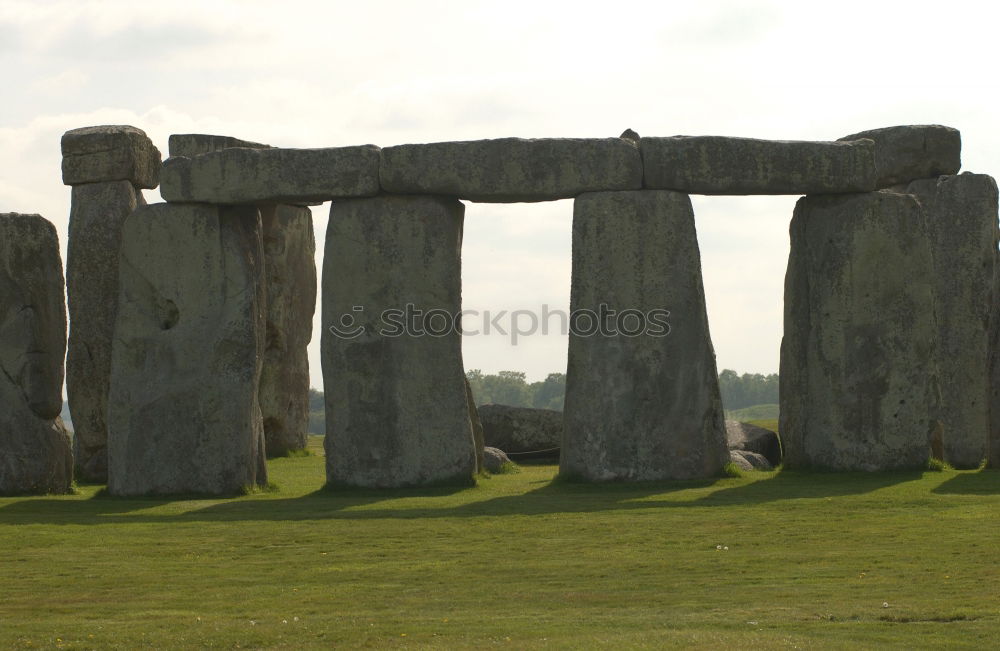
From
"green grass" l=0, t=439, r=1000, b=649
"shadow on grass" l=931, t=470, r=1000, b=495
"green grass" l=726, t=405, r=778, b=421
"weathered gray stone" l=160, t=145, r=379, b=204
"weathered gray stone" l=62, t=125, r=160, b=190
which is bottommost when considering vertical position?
"green grass" l=0, t=439, r=1000, b=649

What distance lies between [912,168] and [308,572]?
11491 millimetres

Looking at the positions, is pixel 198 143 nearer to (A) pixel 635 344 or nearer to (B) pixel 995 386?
(A) pixel 635 344

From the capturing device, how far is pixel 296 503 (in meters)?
16.6

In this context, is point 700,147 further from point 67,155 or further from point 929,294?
point 67,155

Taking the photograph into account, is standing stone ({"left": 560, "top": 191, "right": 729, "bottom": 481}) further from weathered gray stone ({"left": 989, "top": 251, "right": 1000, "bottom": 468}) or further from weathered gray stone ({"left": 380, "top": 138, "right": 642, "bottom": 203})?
weathered gray stone ({"left": 989, "top": 251, "right": 1000, "bottom": 468})

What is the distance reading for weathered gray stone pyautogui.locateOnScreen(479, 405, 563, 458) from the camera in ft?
80.5

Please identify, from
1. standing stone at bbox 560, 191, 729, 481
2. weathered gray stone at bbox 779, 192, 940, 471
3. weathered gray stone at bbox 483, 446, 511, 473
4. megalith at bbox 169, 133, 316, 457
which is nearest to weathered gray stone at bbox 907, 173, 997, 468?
weathered gray stone at bbox 779, 192, 940, 471

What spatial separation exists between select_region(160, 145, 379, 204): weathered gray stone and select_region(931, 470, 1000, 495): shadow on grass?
22.5 ft

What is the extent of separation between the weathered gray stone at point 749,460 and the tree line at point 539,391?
5353 centimetres

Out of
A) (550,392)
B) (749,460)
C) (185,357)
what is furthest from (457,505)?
(550,392)

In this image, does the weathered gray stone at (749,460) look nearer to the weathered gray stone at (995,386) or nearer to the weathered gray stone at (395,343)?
the weathered gray stone at (995,386)

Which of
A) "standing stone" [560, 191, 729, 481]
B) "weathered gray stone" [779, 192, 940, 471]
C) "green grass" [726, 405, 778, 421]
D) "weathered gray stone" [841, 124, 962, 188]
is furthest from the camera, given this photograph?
"green grass" [726, 405, 778, 421]

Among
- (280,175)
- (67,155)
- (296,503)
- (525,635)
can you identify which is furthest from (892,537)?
(67,155)

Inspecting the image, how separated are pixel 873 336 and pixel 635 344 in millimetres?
2782
